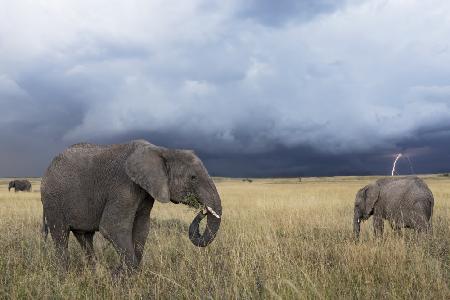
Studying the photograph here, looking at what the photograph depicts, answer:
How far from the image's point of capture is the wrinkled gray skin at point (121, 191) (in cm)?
649

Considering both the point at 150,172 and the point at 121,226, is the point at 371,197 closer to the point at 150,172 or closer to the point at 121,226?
the point at 150,172

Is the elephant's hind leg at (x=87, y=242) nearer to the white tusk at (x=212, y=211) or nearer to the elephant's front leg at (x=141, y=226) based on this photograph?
the elephant's front leg at (x=141, y=226)

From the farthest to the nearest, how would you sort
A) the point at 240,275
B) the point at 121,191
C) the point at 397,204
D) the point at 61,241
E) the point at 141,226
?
the point at 397,204 → the point at 61,241 → the point at 141,226 → the point at 121,191 → the point at 240,275

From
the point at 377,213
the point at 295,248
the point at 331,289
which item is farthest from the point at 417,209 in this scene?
the point at 331,289

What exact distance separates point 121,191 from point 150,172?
57 centimetres

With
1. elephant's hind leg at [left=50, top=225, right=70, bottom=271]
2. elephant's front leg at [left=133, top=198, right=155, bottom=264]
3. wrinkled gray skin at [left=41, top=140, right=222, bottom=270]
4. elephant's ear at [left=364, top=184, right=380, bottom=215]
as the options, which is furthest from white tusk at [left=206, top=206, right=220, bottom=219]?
elephant's ear at [left=364, top=184, right=380, bottom=215]

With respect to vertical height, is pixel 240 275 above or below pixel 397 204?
below

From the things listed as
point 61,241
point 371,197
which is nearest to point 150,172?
point 61,241

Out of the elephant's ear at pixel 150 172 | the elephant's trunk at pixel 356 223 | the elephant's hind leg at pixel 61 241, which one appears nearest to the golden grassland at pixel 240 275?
the elephant's hind leg at pixel 61 241

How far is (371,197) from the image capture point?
42.4ft

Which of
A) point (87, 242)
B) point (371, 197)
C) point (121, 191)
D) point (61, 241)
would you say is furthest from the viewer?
point (371, 197)

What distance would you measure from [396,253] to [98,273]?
438 centimetres

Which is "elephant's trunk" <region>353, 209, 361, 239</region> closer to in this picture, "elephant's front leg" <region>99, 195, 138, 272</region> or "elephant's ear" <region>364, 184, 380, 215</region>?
"elephant's ear" <region>364, 184, 380, 215</region>

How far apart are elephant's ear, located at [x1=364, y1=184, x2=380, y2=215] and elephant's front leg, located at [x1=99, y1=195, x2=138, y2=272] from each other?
314 inches
